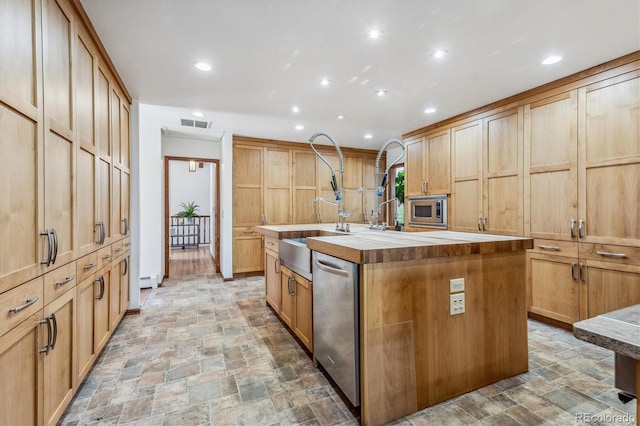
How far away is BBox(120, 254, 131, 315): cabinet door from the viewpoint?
9.32ft

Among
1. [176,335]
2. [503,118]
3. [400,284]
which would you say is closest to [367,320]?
[400,284]

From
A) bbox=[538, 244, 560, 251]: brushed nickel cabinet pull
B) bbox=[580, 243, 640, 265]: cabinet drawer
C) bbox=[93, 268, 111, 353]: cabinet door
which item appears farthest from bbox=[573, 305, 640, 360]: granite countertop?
bbox=[93, 268, 111, 353]: cabinet door

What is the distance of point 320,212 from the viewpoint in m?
5.68

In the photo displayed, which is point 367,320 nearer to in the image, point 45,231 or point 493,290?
point 493,290

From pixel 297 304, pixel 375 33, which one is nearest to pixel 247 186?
pixel 297 304

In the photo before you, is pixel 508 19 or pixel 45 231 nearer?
pixel 45 231

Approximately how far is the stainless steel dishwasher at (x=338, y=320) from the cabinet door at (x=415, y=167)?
123 inches

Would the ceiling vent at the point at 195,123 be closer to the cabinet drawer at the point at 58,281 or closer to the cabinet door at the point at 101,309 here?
the cabinet door at the point at 101,309

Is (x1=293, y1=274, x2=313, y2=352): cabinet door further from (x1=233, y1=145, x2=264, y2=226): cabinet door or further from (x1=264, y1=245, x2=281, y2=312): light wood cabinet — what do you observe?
(x1=233, y1=145, x2=264, y2=226): cabinet door

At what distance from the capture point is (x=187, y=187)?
32.0 ft

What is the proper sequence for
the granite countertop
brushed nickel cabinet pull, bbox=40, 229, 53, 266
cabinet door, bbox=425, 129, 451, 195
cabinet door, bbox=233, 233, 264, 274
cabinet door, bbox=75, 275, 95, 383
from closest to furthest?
the granite countertop → brushed nickel cabinet pull, bbox=40, 229, 53, 266 → cabinet door, bbox=75, 275, 95, 383 → cabinet door, bbox=425, 129, 451, 195 → cabinet door, bbox=233, 233, 264, 274

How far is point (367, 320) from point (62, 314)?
160 centimetres

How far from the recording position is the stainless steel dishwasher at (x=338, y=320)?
1.52 m

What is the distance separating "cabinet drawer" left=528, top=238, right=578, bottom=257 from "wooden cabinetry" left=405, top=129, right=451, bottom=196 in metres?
1.32
